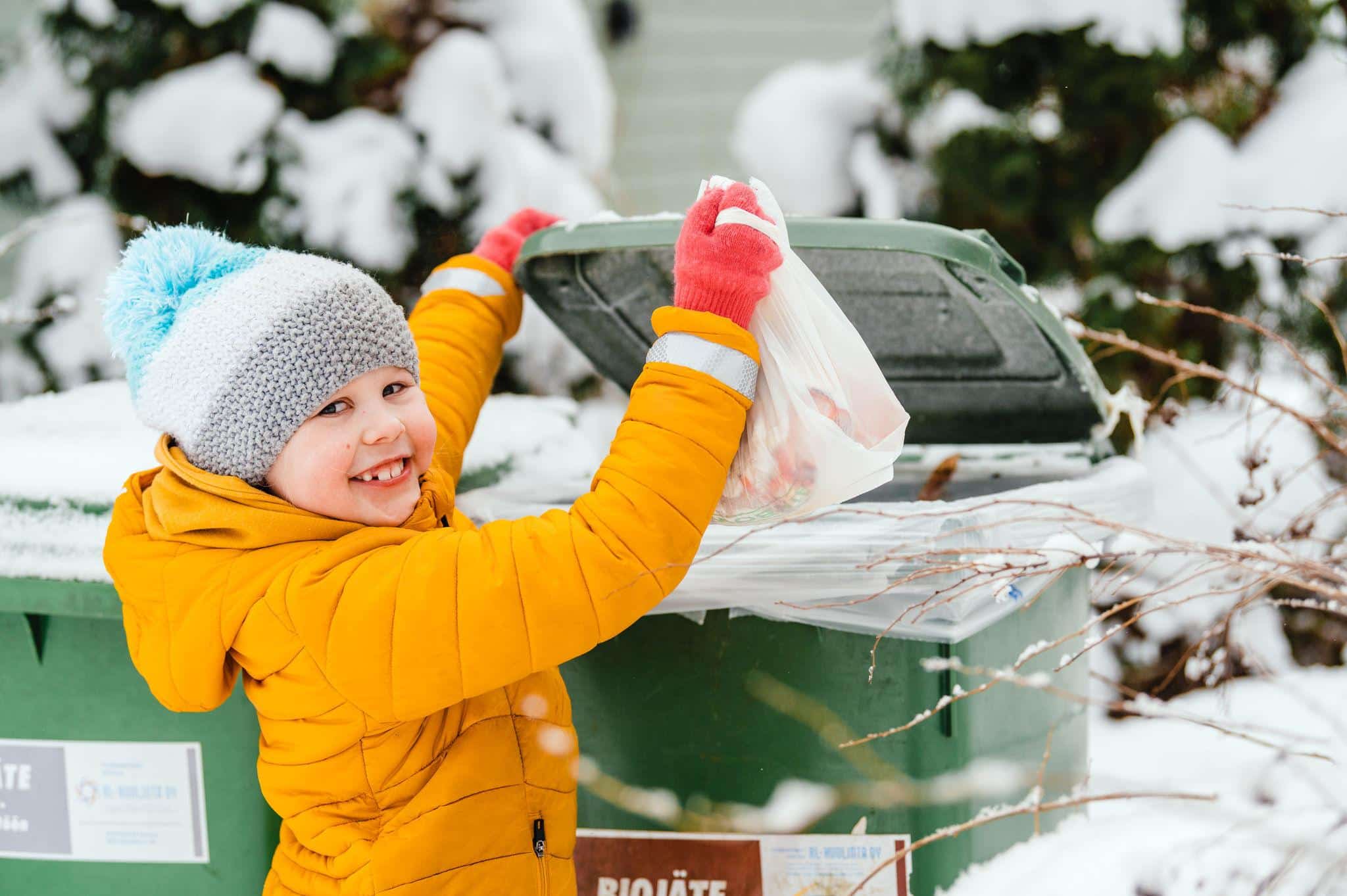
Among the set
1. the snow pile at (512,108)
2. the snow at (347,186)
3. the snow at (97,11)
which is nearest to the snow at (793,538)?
the snow at (347,186)

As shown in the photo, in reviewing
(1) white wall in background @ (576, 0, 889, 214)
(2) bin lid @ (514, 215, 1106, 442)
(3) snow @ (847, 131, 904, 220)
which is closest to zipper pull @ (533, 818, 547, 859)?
(2) bin lid @ (514, 215, 1106, 442)

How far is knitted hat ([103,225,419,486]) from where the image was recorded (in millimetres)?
1243

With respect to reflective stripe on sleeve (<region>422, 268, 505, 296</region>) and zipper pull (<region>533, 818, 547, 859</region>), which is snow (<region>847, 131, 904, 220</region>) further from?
zipper pull (<region>533, 818, 547, 859</region>)

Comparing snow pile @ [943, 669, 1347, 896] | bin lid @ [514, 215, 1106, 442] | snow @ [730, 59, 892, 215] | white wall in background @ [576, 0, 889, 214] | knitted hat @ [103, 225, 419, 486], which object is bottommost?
snow pile @ [943, 669, 1347, 896]

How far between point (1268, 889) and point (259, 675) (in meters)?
1.06

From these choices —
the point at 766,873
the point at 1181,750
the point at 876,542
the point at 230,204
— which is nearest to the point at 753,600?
the point at 876,542

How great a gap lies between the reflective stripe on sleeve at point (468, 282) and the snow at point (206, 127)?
1982 mm

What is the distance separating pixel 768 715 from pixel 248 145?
8.94 ft

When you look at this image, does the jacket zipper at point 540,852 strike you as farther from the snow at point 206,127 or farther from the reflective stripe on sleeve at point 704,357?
the snow at point 206,127

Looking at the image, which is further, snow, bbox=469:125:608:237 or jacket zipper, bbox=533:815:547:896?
snow, bbox=469:125:608:237

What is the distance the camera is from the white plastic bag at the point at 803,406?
1.31m

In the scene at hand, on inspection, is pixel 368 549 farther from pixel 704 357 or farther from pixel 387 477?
pixel 704 357

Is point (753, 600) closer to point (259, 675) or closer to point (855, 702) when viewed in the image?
point (855, 702)

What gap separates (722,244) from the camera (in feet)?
4.10
